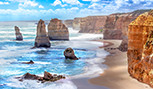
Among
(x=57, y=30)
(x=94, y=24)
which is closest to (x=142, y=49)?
(x=57, y=30)

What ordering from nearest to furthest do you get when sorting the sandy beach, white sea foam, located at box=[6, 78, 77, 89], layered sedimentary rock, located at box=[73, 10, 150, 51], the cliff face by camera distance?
the sandy beach
white sea foam, located at box=[6, 78, 77, 89]
layered sedimentary rock, located at box=[73, 10, 150, 51]
the cliff face

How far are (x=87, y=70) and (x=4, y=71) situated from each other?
397 inches

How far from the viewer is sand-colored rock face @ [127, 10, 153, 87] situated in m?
16.0

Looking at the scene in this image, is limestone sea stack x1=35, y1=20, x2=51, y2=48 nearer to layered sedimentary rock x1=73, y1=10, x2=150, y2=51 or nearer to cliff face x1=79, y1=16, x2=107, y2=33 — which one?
layered sedimentary rock x1=73, y1=10, x2=150, y2=51

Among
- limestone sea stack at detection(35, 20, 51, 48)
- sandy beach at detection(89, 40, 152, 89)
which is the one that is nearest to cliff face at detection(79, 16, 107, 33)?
limestone sea stack at detection(35, 20, 51, 48)

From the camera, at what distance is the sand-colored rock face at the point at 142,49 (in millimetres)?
16031

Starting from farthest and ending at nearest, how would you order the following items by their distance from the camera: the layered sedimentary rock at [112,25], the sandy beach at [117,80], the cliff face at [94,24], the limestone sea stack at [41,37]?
the cliff face at [94,24] → the limestone sea stack at [41,37] → the layered sedimentary rock at [112,25] → the sandy beach at [117,80]

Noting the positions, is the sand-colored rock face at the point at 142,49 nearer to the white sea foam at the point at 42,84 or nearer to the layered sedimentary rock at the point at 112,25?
the white sea foam at the point at 42,84

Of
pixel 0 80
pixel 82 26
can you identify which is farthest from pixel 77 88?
pixel 82 26

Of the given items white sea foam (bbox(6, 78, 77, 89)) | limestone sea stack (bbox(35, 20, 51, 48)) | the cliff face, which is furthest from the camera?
the cliff face

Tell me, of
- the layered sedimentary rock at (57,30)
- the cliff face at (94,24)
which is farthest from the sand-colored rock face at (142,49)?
the cliff face at (94,24)

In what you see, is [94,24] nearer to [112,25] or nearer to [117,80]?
[112,25]

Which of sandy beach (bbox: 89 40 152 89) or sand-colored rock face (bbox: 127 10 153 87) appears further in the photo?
sandy beach (bbox: 89 40 152 89)

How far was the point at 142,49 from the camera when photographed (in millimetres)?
18281
